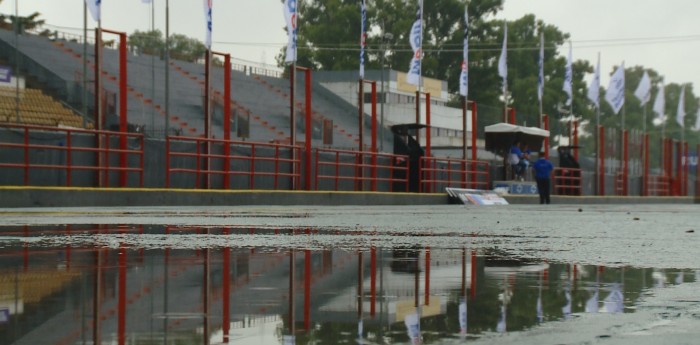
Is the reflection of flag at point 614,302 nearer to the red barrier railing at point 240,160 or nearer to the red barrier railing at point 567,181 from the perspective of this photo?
the red barrier railing at point 240,160

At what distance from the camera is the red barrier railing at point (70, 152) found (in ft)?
80.6

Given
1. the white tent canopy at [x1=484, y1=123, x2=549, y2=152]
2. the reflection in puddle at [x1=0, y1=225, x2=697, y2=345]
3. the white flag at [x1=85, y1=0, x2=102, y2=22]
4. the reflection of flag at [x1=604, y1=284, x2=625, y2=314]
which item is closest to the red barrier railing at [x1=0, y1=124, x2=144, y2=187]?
the white flag at [x1=85, y1=0, x2=102, y2=22]

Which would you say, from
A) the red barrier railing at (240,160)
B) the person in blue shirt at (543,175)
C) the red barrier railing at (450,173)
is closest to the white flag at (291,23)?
the red barrier railing at (240,160)

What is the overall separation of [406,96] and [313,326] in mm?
93093

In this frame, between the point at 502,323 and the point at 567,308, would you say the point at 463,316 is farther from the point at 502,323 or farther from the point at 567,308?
the point at 567,308

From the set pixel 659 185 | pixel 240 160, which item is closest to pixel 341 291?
pixel 240 160

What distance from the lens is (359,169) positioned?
120 feet

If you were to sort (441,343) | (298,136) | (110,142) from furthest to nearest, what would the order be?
(298,136)
(110,142)
(441,343)

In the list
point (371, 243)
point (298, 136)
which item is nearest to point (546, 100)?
point (298, 136)

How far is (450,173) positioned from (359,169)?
22.5ft

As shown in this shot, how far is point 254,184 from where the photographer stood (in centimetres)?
3142

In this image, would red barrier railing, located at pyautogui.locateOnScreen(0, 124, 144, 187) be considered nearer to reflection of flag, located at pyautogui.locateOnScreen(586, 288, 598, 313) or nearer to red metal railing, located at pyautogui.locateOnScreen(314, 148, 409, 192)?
red metal railing, located at pyautogui.locateOnScreen(314, 148, 409, 192)

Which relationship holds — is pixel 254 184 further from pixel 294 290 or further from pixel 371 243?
pixel 294 290

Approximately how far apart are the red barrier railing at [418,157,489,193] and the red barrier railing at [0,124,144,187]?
13530mm
